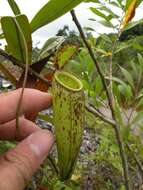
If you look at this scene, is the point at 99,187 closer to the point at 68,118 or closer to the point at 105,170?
the point at 105,170

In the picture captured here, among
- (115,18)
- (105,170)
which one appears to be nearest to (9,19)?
(115,18)

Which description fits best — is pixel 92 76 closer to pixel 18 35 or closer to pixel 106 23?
pixel 106 23

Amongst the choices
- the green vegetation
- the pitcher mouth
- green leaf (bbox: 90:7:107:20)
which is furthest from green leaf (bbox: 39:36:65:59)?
green leaf (bbox: 90:7:107:20)

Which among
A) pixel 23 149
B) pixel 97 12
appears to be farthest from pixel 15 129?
pixel 97 12

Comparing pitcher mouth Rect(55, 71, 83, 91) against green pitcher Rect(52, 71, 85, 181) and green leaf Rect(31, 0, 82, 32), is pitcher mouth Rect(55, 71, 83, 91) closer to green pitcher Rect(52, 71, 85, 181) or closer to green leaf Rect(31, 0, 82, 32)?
green pitcher Rect(52, 71, 85, 181)

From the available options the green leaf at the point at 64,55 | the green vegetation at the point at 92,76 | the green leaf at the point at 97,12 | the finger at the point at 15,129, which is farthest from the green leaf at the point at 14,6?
the green leaf at the point at 97,12
